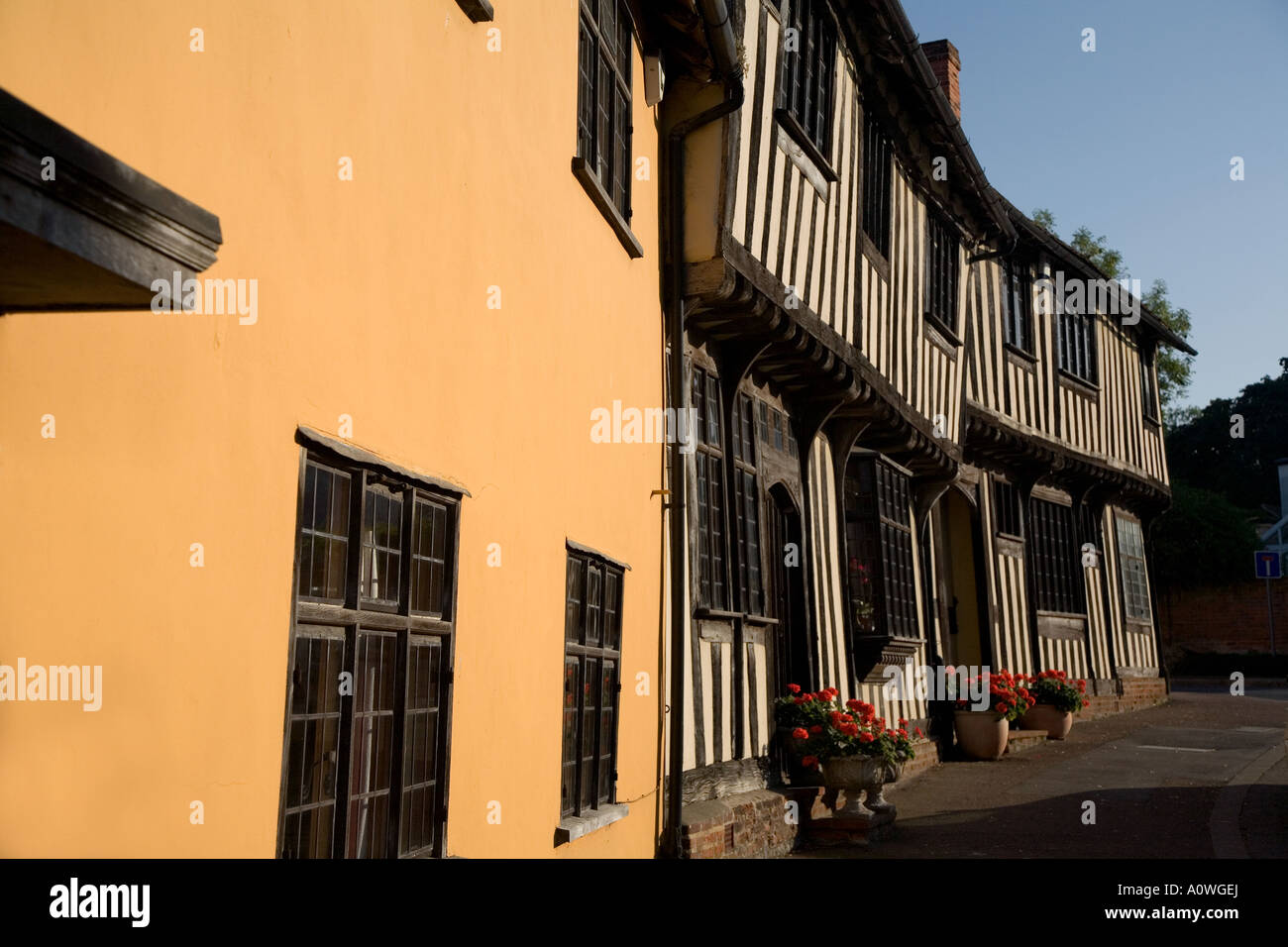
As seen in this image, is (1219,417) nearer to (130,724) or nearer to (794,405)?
(794,405)

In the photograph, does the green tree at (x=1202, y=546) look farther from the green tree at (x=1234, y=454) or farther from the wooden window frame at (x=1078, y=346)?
the green tree at (x=1234, y=454)

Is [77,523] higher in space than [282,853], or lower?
higher

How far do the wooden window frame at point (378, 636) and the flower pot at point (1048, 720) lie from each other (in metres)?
13.0

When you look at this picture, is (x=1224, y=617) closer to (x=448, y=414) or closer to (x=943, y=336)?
(x=943, y=336)

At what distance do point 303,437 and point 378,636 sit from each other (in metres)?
0.89

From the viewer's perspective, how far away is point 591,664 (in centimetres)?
673

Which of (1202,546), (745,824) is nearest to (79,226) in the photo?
(745,824)

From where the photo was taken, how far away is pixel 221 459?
320 centimetres

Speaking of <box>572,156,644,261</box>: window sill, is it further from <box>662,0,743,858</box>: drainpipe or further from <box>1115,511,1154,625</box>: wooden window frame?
<box>1115,511,1154,625</box>: wooden window frame

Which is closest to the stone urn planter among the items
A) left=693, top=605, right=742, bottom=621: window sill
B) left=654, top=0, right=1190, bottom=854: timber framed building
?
left=654, top=0, right=1190, bottom=854: timber framed building

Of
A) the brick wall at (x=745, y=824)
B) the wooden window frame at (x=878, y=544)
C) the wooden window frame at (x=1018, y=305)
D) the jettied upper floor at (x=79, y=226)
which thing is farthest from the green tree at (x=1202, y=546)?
the jettied upper floor at (x=79, y=226)

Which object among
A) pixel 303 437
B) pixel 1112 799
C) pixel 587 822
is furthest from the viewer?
pixel 1112 799

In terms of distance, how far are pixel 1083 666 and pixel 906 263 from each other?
8.64 metres
